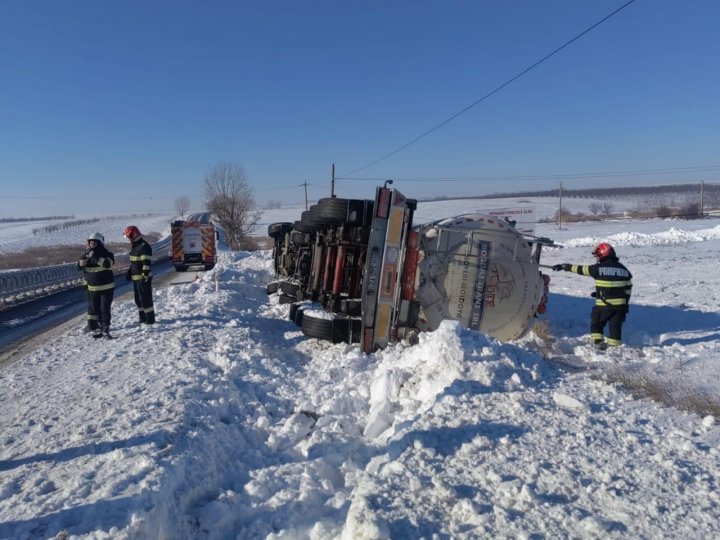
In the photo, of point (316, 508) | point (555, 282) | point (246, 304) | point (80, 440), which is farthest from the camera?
point (555, 282)

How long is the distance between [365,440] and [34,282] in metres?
15.5

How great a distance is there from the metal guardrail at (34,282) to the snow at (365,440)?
26.9 ft

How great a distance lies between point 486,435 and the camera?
3.87m

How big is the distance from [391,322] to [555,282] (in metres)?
9.25

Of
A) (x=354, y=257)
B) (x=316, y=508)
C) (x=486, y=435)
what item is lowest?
(x=316, y=508)

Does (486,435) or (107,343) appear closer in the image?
(486,435)

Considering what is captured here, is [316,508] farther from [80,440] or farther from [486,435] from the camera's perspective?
[80,440]

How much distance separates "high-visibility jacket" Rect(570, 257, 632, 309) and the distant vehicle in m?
19.6

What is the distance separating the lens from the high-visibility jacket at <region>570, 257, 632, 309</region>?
6957 mm

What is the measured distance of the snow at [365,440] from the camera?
3.00 meters

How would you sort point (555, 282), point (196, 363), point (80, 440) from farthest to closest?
point (555, 282) < point (196, 363) < point (80, 440)

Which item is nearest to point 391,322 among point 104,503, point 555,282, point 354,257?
point 354,257

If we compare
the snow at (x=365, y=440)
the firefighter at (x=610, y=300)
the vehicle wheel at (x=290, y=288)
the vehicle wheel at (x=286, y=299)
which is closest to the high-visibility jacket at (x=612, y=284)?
the firefighter at (x=610, y=300)

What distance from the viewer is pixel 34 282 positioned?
15.7 metres
